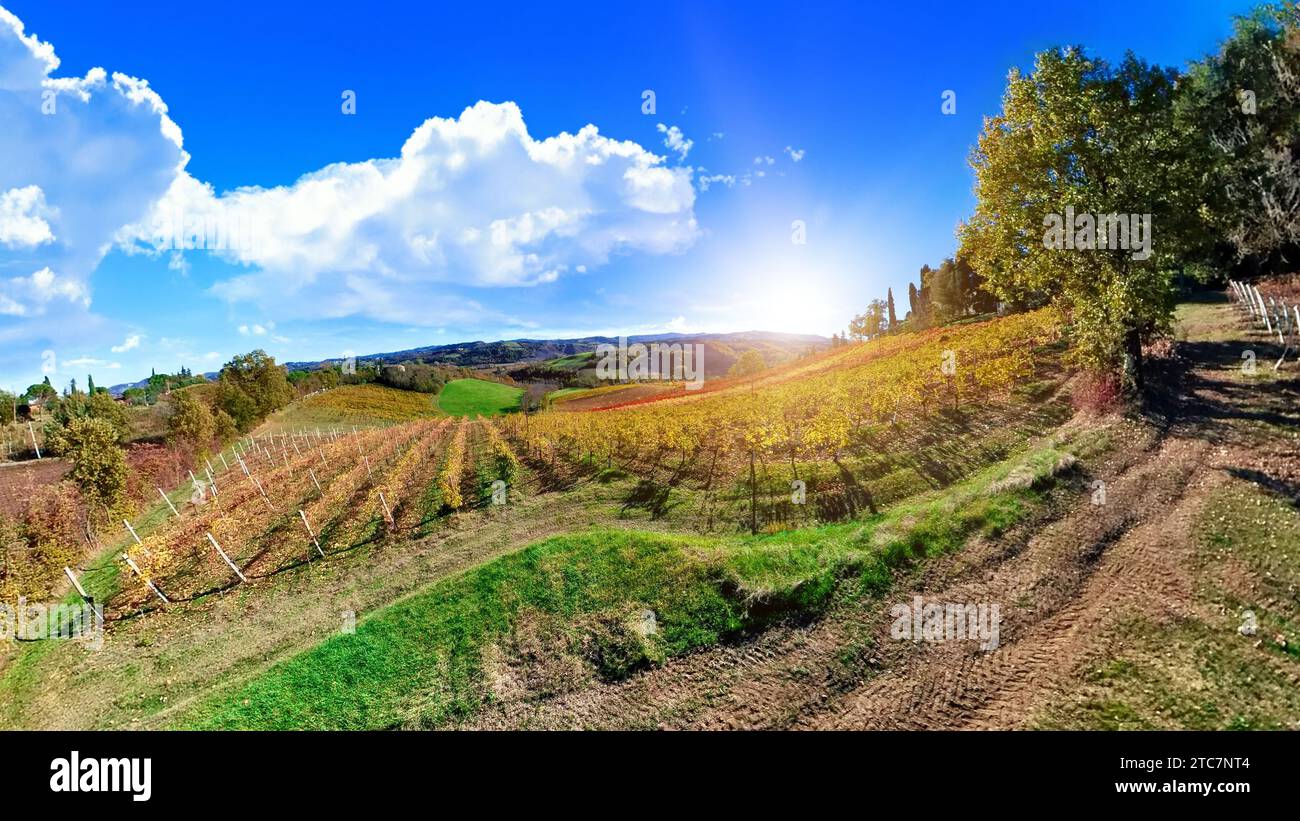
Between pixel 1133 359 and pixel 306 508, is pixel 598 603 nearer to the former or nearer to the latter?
pixel 306 508

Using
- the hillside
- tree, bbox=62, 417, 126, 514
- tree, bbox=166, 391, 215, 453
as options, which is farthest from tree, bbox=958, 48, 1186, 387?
tree, bbox=166, 391, 215, 453

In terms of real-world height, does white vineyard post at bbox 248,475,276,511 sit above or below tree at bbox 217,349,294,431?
below

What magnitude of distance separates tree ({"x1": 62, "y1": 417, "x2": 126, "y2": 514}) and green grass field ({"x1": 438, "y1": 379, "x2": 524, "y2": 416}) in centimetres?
2729

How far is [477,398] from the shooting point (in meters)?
60.8

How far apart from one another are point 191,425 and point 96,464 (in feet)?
71.4

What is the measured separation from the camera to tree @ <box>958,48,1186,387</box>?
65.4ft

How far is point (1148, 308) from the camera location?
1983 cm

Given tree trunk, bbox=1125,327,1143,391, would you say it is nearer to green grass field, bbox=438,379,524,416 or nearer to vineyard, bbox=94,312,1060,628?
vineyard, bbox=94,312,1060,628

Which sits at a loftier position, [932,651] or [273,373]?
[273,373]
